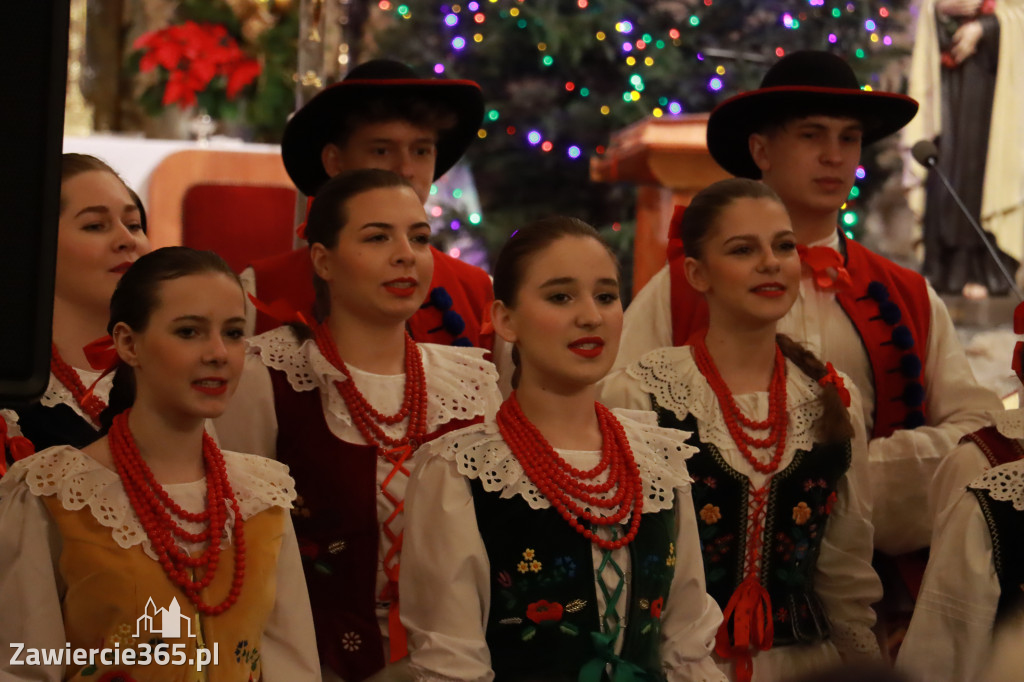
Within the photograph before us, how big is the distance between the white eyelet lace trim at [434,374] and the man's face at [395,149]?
1.80ft

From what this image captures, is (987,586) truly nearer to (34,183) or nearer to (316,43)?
(34,183)

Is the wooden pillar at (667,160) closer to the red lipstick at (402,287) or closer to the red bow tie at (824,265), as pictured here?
the red bow tie at (824,265)

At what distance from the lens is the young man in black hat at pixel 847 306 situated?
3.01m

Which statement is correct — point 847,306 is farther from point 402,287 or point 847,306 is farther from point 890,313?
point 402,287

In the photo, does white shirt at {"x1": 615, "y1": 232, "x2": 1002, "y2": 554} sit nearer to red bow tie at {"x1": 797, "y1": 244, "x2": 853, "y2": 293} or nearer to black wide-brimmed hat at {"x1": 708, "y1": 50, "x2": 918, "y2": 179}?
red bow tie at {"x1": 797, "y1": 244, "x2": 853, "y2": 293}

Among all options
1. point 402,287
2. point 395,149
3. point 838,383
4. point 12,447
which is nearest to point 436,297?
point 395,149

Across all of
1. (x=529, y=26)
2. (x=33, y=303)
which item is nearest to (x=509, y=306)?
(x=33, y=303)

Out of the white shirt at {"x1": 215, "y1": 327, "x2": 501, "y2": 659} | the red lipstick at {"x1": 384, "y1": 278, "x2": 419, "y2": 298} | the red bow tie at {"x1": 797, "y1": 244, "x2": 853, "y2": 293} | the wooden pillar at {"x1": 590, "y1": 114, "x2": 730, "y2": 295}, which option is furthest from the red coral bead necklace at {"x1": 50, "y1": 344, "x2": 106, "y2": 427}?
the wooden pillar at {"x1": 590, "y1": 114, "x2": 730, "y2": 295}

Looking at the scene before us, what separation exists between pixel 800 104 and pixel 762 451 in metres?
1.04

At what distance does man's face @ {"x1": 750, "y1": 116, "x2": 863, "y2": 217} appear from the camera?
122 inches

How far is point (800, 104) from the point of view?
10.3 ft

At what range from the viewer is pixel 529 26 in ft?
23.1

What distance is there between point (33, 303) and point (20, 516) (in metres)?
1.06

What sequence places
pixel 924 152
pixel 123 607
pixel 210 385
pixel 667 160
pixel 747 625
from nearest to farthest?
pixel 123 607, pixel 210 385, pixel 747 625, pixel 924 152, pixel 667 160
